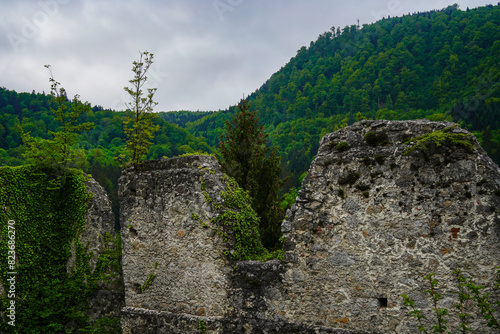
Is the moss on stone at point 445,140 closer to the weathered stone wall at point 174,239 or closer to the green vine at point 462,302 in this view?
the green vine at point 462,302

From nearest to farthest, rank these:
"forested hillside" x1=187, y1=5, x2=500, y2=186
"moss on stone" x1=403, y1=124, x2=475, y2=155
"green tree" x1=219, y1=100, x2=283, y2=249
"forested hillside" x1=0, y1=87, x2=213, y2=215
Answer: "moss on stone" x1=403, y1=124, x2=475, y2=155, "green tree" x1=219, y1=100, x2=283, y2=249, "forested hillside" x1=0, y1=87, x2=213, y2=215, "forested hillside" x1=187, y1=5, x2=500, y2=186

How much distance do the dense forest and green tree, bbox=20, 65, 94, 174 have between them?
29086 mm

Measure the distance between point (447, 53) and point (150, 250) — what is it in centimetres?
6497

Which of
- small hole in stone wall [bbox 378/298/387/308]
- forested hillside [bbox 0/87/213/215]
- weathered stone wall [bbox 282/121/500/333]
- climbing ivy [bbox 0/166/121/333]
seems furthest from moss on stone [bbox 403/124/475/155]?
forested hillside [bbox 0/87/213/215]

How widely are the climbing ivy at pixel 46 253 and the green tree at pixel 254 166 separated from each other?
15.1 feet

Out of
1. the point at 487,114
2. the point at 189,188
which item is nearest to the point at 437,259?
the point at 189,188

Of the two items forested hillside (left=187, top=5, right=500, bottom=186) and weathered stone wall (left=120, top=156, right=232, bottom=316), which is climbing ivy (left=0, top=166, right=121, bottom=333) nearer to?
weathered stone wall (left=120, top=156, right=232, bottom=316)

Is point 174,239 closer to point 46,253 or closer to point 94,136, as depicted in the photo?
point 46,253

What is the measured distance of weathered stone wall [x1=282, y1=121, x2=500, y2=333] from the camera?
4.85 metres

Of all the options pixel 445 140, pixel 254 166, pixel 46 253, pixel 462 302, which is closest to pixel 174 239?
pixel 46 253

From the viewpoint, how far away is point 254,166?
39.7 feet

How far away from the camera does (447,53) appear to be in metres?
58.6

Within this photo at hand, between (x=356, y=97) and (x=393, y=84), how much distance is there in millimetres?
6554

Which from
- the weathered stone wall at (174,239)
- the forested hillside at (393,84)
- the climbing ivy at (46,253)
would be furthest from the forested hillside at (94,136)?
the weathered stone wall at (174,239)
